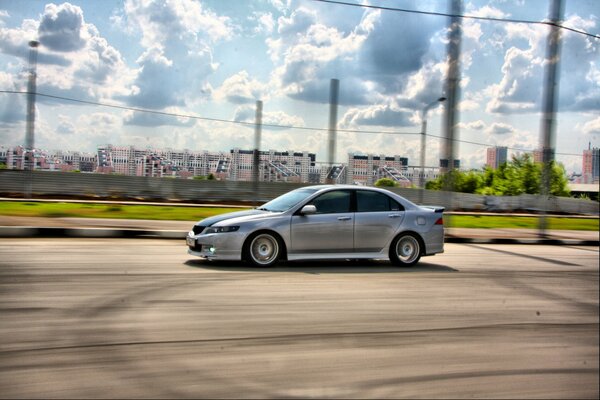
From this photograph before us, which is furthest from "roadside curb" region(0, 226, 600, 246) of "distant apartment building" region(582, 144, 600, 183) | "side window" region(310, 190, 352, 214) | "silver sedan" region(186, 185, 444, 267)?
"distant apartment building" region(582, 144, 600, 183)

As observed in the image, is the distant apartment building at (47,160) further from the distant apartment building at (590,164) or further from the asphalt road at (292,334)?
the distant apartment building at (590,164)

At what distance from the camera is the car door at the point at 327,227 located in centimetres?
966

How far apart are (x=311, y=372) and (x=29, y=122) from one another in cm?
2607

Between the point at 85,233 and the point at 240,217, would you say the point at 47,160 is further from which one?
the point at 240,217

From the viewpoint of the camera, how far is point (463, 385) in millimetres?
3990

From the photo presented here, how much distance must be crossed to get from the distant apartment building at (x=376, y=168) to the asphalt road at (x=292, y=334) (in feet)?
45.5

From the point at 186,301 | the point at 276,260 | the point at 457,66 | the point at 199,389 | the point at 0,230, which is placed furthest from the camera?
the point at 457,66

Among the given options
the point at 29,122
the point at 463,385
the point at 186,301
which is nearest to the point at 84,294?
the point at 186,301

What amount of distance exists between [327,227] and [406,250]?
1.57 meters

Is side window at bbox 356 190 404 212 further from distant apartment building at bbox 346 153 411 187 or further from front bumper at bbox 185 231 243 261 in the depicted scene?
distant apartment building at bbox 346 153 411 187

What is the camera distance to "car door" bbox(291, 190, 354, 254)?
9656mm

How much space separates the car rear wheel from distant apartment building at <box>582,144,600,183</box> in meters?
5.68

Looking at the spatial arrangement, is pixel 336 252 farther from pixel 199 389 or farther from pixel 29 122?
pixel 29 122

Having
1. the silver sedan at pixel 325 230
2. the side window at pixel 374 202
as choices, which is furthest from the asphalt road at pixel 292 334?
the side window at pixel 374 202
